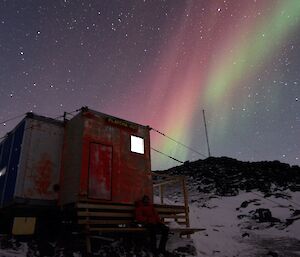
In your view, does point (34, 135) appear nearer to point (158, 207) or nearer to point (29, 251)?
point (29, 251)

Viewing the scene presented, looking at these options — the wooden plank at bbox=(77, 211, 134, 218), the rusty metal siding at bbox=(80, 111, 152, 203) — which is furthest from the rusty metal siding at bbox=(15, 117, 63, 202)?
the wooden plank at bbox=(77, 211, 134, 218)

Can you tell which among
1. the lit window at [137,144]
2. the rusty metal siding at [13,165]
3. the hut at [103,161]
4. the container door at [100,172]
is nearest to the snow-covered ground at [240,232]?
the container door at [100,172]

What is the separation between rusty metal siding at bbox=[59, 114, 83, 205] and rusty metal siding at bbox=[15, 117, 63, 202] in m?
0.27

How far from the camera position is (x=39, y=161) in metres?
12.3

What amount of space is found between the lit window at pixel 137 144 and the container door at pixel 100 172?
136cm

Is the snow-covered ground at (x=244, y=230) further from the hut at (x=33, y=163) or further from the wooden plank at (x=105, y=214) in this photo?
the hut at (x=33, y=163)

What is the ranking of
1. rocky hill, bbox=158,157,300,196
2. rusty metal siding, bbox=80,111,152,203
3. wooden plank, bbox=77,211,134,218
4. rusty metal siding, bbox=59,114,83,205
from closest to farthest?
wooden plank, bbox=77,211,134,218 → rusty metal siding, bbox=59,114,83,205 → rusty metal siding, bbox=80,111,152,203 → rocky hill, bbox=158,157,300,196

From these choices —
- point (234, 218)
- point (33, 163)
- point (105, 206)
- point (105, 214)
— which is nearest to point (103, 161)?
point (105, 206)

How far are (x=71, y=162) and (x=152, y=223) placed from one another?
394 cm

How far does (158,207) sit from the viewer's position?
12922mm

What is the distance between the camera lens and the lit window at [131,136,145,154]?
13.7 m

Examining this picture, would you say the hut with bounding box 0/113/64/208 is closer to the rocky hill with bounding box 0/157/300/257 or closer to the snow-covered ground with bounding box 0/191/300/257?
the rocky hill with bounding box 0/157/300/257

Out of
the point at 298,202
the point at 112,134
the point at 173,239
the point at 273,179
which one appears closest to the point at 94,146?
the point at 112,134

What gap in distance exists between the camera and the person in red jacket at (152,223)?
35.4 feet
